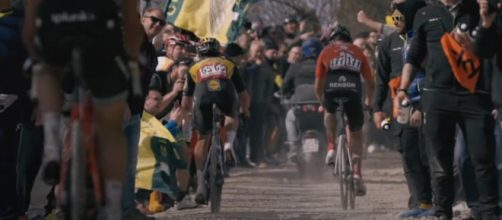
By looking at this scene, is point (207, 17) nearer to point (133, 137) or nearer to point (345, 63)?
point (345, 63)

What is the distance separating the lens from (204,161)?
16141 millimetres

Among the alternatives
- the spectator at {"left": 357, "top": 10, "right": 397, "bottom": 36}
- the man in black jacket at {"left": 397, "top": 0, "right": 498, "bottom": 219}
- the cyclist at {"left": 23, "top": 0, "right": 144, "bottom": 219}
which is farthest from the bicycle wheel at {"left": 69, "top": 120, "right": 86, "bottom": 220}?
the spectator at {"left": 357, "top": 10, "right": 397, "bottom": 36}

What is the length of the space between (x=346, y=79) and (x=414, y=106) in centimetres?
337

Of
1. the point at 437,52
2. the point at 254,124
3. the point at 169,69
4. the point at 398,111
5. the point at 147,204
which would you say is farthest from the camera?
the point at 254,124

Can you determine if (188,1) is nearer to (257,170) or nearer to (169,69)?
(169,69)

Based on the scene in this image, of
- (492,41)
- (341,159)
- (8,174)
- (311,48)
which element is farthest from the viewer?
(311,48)

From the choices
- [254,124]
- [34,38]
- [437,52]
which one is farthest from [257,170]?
[34,38]

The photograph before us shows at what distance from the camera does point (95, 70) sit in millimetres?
9102

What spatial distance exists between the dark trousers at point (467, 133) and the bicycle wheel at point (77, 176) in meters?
3.95

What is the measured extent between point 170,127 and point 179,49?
1.59 meters

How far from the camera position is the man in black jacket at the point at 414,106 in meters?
14.1

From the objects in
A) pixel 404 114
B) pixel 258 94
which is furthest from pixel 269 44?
pixel 404 114

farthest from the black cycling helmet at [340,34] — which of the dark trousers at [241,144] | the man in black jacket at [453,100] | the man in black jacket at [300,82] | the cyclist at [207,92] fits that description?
the dark trousers at [241,144]

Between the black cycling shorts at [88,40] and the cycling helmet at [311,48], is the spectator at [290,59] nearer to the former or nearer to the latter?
the cycling helmet at [311,48]
